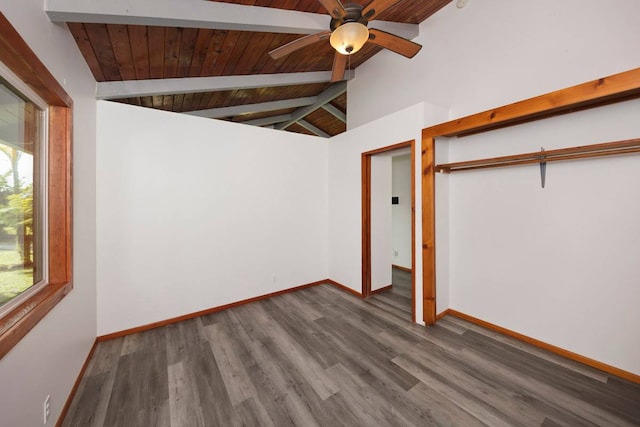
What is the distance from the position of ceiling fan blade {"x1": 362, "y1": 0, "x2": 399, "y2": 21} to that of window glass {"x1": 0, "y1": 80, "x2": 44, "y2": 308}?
2.16 m

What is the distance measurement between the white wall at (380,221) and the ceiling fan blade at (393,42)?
1470 mm

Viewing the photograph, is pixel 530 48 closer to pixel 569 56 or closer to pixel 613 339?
pixel 569 56

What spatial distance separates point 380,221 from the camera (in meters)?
3.58

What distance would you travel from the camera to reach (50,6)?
1.53m

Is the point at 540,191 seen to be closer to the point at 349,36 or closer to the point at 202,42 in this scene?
the point at 349,36

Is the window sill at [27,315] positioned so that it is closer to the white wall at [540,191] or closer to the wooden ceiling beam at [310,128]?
the white wall at [540,191]

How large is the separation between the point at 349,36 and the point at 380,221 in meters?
2.46

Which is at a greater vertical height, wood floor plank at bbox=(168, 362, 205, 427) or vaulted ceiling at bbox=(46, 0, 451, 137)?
vaulted ceiling at bbox=(46, 0, 451, 137)

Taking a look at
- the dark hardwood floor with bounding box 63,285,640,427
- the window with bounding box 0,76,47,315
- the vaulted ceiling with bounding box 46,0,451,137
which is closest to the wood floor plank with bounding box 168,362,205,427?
the dark hardwood floor with bounding box 63,285,640,427

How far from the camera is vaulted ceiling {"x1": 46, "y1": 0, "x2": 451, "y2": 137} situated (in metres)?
1.84

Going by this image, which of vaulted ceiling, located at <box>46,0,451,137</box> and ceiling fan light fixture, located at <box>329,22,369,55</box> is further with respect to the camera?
vaulted ceiling, located at <box>46,0,451,137</box>

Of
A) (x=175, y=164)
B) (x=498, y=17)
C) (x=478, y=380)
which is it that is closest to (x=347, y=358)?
(x=478, y=380)

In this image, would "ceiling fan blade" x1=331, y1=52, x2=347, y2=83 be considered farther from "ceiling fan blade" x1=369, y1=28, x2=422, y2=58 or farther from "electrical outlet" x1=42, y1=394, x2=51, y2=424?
"electrical outlet" x1=42, y1=394, x2=51, y2=424

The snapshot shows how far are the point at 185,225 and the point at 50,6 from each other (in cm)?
196
